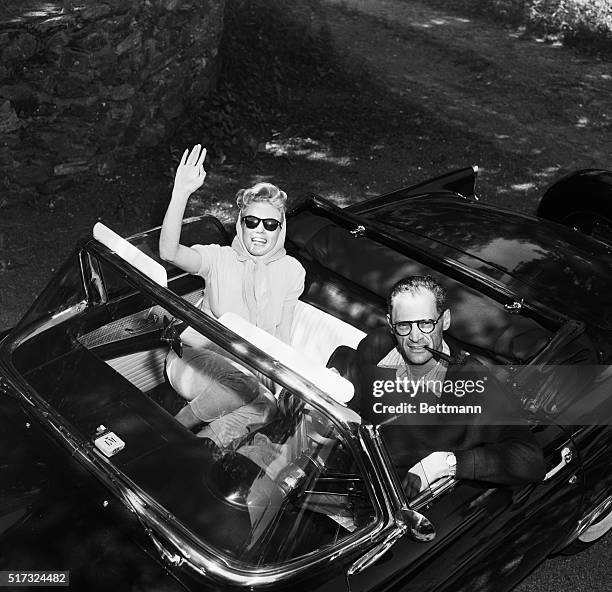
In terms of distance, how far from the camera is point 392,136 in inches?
335

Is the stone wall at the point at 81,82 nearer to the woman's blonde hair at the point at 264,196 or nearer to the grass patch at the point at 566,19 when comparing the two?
the woman's blonde hair at the point at 264,196

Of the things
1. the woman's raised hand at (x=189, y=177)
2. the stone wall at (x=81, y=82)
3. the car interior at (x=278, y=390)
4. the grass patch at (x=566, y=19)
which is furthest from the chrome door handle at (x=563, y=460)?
the grass patch at (x=566, y=19)

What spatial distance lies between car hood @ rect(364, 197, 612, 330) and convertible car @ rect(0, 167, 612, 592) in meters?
0.01

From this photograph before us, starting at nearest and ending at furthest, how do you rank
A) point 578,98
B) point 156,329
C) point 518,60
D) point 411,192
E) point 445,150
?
point 156,329, point 411,192, point 445,150, point 578,98, point 518,60

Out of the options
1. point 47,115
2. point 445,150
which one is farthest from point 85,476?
point 445,150

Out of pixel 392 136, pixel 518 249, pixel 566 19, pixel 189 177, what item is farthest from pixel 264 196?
pixel 566 19

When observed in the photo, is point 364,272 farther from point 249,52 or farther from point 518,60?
point 518,60

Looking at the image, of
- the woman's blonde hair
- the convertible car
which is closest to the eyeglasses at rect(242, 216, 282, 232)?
the woman's blonde hair

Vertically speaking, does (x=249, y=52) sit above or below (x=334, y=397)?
below

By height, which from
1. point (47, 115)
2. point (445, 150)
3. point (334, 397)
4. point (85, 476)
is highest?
point (334, 397)

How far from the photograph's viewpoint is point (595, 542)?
13.7ft

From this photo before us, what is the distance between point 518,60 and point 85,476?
899 centimetres

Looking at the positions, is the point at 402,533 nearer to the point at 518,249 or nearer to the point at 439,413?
the point at 439,413

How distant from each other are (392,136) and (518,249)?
14.4ft
